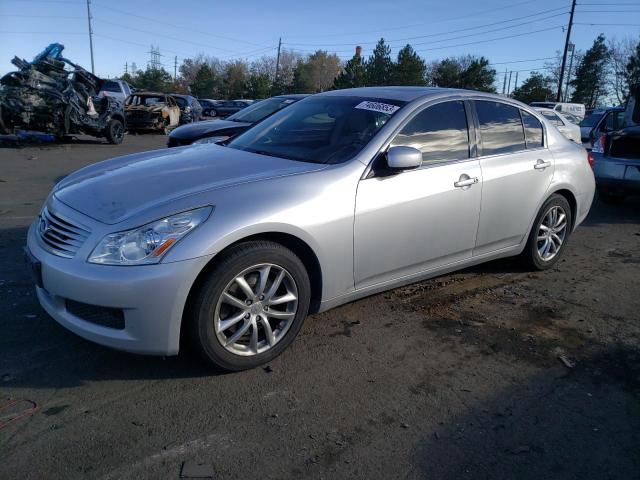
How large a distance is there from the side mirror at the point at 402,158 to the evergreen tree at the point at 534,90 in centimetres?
5280

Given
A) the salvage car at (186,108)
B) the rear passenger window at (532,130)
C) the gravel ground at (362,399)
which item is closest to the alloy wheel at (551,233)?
the rear passenger window at (532,130)

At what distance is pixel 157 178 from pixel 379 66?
58.2m

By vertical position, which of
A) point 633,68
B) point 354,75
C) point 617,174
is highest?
point 633,68

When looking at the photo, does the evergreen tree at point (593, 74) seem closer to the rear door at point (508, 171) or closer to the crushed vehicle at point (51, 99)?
the crushed vehicle at point (51, 99)

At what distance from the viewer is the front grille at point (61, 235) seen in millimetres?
2803

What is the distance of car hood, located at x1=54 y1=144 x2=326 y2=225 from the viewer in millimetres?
2922

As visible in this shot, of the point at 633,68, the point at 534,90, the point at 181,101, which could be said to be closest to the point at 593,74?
the point at 633,68

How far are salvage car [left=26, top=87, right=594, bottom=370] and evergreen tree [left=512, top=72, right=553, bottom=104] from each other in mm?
51888

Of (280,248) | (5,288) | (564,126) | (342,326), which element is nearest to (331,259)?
(280,248)

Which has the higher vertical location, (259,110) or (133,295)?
(259,110)

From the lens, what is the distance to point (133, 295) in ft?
8.64

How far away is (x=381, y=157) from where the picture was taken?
3.50 metres

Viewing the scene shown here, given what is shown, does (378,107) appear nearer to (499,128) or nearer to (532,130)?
(499,128)

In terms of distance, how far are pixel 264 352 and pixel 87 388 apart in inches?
39.4
